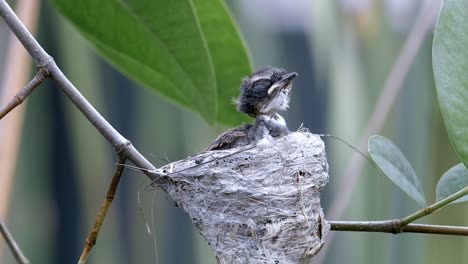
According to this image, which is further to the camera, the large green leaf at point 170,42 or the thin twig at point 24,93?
the large green leaf at point 170,42

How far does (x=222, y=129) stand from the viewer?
3.61 meters

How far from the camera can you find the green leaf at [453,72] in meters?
1.23

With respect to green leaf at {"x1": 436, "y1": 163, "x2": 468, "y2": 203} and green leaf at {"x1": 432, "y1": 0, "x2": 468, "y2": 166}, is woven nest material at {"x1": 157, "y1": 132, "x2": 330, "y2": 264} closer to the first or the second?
green leaf at {"x1": 436, "y1": 163, "x2": 468, "y2": 203}

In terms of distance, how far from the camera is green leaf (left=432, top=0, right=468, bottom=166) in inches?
48.4

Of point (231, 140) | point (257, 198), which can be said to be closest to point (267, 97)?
point (231, 140)

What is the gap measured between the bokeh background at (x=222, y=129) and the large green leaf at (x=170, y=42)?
1386 mm

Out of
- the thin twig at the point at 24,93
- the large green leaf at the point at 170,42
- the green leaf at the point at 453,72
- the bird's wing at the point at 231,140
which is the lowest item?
the green leaf at the point at 453,72

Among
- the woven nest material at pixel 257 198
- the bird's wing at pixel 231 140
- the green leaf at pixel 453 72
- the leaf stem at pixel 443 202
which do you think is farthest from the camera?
the bird's wing at pixel 231 140

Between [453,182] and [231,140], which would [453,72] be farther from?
[231,140]

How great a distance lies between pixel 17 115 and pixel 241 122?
25.7 inches

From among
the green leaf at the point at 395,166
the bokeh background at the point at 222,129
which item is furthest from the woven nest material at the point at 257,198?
the bokeh background at the point at 222,129

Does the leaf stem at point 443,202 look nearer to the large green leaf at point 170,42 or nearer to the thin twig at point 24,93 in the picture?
the large green leaf at point 170,42

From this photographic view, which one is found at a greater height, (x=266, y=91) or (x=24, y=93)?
(x=266, y=91)

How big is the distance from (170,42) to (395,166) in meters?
0.66
